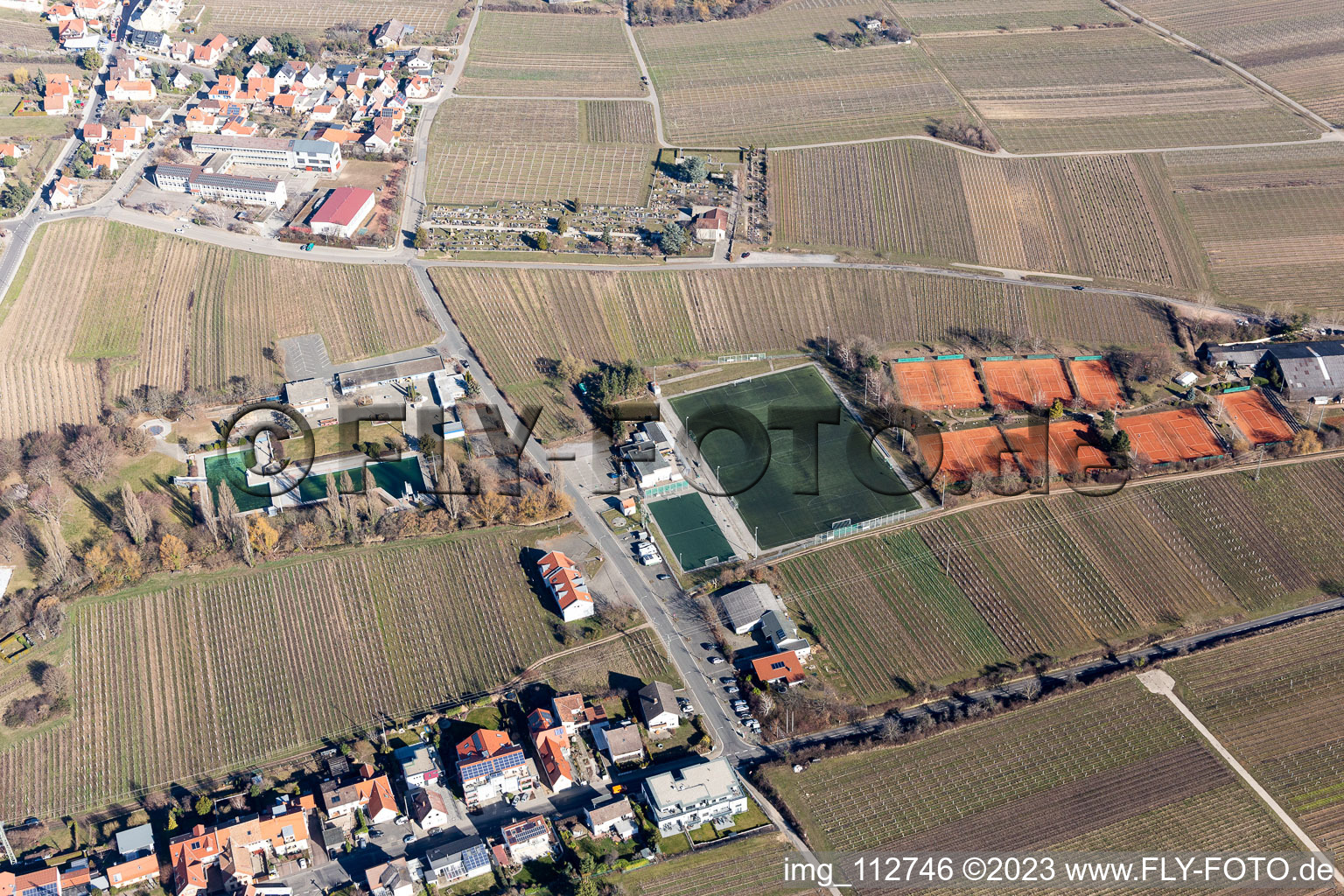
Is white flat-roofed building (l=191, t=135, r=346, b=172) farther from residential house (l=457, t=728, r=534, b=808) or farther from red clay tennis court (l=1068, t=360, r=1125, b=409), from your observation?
red clay tennis court (l=1068, t=360, r=1125, b=409)

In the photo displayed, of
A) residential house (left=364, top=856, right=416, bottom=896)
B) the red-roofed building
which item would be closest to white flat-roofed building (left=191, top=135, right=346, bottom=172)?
the red-roofed building

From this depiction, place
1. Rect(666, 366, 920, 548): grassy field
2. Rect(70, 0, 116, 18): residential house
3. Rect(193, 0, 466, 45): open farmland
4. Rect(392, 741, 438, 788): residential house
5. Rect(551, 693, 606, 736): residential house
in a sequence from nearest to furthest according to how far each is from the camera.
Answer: Rect(392, 741, 438, 788): residential house < Rect(551, 693, 606, 736): residential house < Rect(666, 366, 920, 548): grassy field < Rect(70, 0, 116, 18): residential house < Rect(193, 0, 466, 45): open farmland

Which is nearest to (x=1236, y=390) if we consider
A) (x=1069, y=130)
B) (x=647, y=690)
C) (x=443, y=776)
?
(x=1069, y=130)

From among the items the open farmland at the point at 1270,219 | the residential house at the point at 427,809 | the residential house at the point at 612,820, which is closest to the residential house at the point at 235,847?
the residential house at the point at 427,809

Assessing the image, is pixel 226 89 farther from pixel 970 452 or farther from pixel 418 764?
pixel 418 764

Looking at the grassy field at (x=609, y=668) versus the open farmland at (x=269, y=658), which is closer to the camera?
the open farmland at (x=269, y=658)

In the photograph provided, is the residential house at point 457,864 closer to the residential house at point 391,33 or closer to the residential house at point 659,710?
the residential house at point 659,710

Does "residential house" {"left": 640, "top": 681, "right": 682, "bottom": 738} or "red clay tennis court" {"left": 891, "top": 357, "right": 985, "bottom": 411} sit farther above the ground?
"red clay tennis court" {"left": 891, "top": 357, "right": 985, "bottom": 411}
